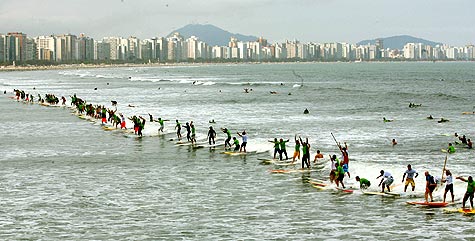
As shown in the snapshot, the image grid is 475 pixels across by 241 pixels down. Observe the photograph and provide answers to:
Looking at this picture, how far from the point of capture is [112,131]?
48.9 m

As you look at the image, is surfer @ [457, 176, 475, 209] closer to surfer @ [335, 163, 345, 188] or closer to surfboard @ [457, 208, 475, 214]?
surfboard @ [457, 208, 475, 214]

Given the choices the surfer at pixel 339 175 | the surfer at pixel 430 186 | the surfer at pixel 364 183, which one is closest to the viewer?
the surfer at pixel 430 186

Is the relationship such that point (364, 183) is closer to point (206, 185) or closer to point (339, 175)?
point (339, 175)

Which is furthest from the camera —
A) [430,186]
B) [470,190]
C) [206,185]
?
[206,185]

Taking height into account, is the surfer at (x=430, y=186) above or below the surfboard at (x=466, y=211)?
above

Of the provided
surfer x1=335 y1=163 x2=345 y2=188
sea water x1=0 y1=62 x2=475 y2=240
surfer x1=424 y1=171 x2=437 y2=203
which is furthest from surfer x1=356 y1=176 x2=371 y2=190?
surfer x1=424 y1=171 x2=437 y2=203

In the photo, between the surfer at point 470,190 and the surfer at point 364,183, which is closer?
the surfer at point 470,190

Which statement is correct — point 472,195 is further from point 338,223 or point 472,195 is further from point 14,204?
point 14,204

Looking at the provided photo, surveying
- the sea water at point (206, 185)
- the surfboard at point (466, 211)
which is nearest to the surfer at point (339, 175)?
the sea water at point (206, 185)

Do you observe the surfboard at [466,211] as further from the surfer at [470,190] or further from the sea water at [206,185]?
the sea water at [206,185]

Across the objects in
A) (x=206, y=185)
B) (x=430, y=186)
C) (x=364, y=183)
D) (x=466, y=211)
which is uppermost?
(x=430, y=186)

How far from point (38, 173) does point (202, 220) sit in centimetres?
1206

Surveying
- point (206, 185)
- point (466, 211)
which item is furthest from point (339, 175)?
point (466, 211)

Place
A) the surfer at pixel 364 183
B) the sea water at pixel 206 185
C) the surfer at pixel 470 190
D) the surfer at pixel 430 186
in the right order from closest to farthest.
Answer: the sea water at pixel 206 185, the surfer at pixel 470 190, the surfer at pixel 430 186, the surfer at pixel 364 183
